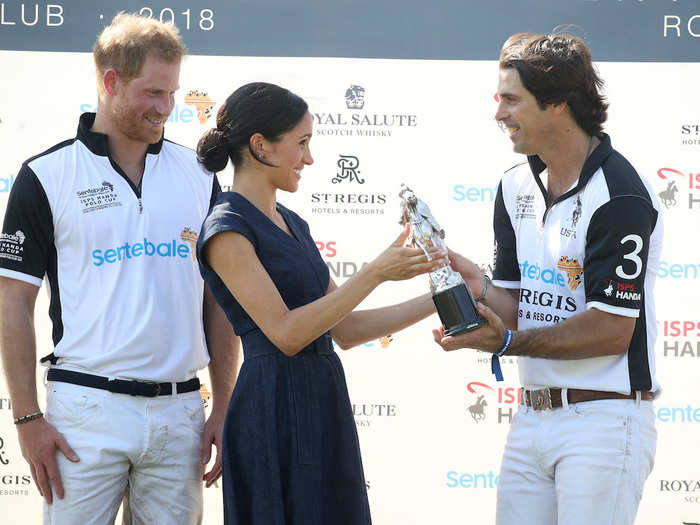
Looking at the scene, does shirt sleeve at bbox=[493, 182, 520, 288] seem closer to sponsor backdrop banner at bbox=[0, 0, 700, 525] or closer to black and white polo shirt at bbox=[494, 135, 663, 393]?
black and white polo shirt at bbox=[494, 135, 663, 393]

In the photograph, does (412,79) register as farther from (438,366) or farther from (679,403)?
(679,403)

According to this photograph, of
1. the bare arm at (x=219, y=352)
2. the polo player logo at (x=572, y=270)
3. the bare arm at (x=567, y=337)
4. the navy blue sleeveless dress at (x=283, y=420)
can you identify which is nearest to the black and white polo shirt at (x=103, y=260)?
the bare arm at (x=219, y=352)

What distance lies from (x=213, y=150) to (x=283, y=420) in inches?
30.2

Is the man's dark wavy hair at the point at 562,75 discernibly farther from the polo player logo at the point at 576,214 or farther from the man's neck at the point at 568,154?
the polo player logo at the point at 576,214

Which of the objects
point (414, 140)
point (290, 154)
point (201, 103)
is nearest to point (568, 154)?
point (290, 154)

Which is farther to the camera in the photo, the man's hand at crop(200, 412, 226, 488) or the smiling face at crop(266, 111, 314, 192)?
the man's hand at crop(200, 412, 226, 488)

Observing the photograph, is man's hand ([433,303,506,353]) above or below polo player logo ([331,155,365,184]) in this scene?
below

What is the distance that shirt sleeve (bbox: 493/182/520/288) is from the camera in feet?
8.68

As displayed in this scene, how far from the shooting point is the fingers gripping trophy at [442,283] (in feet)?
7.18

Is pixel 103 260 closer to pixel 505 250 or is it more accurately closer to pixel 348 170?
pixel 505 250

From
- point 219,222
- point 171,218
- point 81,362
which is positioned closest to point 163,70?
point 171,218

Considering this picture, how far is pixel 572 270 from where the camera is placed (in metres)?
2.37

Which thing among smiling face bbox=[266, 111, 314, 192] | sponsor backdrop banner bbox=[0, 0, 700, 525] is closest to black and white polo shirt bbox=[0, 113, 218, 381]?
smiling face bbox=[266, 111, 314, 192]

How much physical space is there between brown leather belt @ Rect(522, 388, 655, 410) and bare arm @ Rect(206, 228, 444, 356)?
57 centimetres
